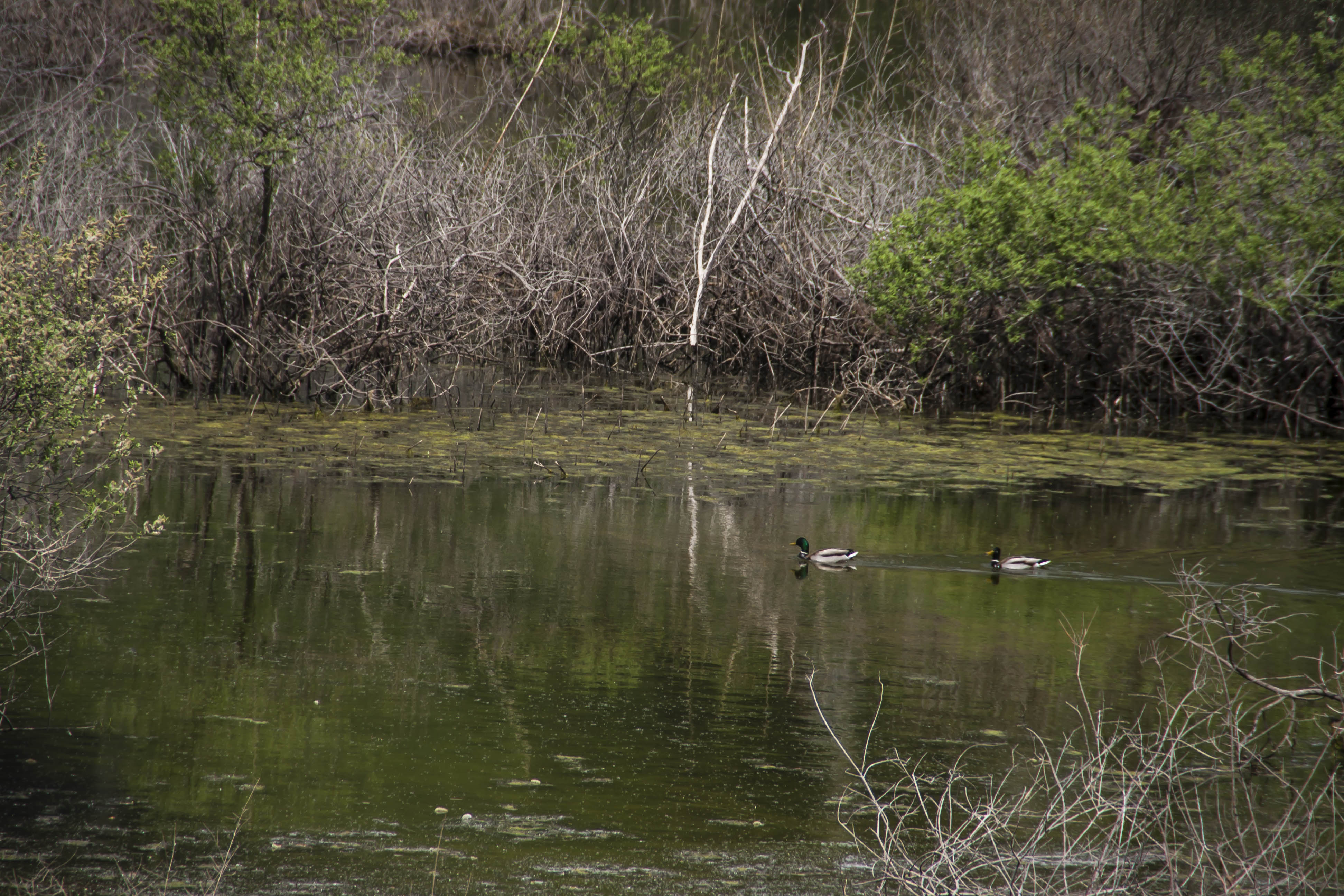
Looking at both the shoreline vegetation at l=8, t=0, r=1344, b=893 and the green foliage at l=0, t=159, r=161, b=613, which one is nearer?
the green foliage at l=0, t=159, r=161, b=613

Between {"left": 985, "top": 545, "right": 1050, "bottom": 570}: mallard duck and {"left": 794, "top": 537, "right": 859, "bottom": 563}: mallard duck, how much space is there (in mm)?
900

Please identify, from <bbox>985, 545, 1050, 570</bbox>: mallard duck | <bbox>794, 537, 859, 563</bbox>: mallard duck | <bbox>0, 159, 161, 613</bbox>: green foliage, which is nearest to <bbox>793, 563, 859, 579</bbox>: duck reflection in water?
<bbox>794, 537, 859, 563</bbox>: mallard duck

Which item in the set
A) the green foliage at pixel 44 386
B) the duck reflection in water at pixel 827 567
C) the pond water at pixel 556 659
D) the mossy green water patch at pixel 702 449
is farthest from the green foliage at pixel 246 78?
the duck reflection in water at pixel 827 567

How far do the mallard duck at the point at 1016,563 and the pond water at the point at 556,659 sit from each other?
0.45ft

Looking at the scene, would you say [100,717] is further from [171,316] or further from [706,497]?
[171,316]

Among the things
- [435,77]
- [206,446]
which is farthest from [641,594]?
[435,77]

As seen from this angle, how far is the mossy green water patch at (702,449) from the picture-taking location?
11.7m

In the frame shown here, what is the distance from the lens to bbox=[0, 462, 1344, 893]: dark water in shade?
499cm

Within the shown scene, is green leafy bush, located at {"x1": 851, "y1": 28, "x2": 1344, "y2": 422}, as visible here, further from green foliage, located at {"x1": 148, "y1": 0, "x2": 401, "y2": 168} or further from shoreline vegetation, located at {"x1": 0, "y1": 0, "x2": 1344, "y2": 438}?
green foliage, located at {"x1": 148, "y1": 0, "x2": 401, "y2": 168}

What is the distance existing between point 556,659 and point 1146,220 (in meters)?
10.0

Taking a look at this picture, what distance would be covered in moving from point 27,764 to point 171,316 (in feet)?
28.4

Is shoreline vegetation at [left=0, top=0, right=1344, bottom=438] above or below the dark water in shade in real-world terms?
above

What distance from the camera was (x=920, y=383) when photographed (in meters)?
16.3

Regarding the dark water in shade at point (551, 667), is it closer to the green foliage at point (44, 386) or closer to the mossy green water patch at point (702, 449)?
the mossy green water patch at point (702, 449)
